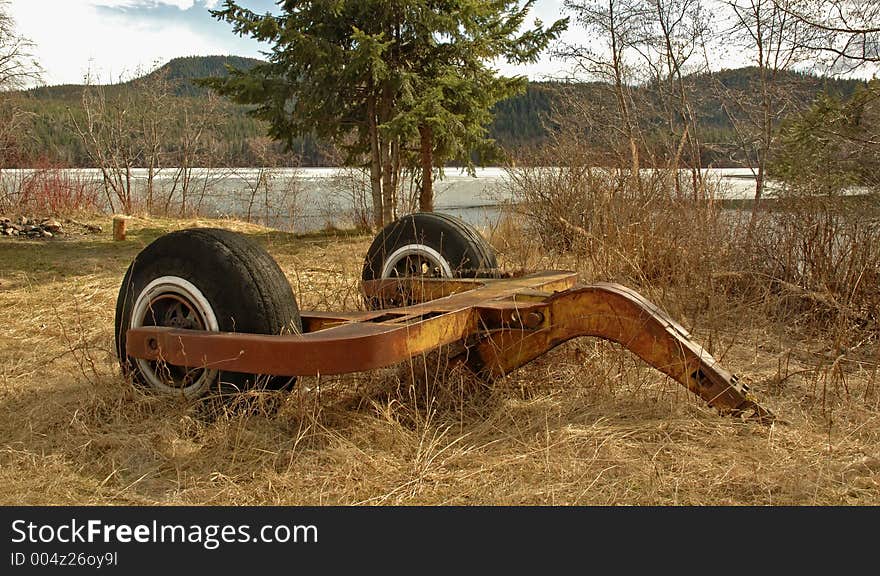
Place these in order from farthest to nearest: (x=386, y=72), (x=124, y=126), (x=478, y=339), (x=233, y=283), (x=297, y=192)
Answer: (x=124, y=126) → (x=297, y=192) → (x=386, y=72) → (x=478, y=339) → (x=233, y=283)

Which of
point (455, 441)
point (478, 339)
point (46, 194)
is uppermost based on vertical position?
point (46, 194)

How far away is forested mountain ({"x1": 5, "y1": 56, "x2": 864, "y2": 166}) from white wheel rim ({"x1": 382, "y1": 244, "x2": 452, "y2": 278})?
5.52 m

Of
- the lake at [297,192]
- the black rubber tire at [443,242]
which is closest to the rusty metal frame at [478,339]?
the black rubber tire at [443,242]

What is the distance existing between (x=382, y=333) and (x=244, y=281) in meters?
0.76

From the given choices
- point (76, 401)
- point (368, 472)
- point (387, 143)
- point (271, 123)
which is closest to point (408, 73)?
point (387, 143)

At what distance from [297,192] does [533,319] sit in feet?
58.6

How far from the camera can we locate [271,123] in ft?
42.7

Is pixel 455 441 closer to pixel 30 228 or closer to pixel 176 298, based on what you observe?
pixel 176 298

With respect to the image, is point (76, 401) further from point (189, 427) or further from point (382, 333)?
point (382, 333)

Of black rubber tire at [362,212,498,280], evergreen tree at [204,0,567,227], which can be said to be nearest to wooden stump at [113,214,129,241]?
evergreen tree at [204,0,567,227]

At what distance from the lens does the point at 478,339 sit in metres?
3.52

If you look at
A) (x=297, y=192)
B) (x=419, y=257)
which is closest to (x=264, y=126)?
(x=297, y=192)

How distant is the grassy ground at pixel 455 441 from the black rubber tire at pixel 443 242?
83cm

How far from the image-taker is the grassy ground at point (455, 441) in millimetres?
2580
